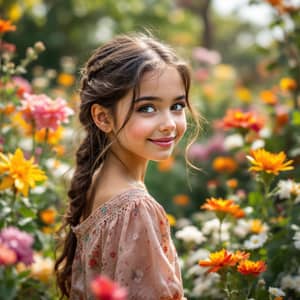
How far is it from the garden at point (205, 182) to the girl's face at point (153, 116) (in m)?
0.34

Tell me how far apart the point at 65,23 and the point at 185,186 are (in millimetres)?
3649

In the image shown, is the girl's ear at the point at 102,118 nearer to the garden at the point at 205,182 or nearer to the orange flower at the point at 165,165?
the garden at the point at 205,182

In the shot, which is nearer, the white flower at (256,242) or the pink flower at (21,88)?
the white flower at (256,242)

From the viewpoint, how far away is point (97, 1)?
688 centimetres

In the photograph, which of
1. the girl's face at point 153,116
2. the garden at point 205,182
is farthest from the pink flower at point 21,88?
the girl's face at point 153,116

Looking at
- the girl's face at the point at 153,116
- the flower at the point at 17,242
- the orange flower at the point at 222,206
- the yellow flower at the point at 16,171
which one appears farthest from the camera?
the orange flower at the point at 222,206

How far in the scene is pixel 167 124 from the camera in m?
1.85

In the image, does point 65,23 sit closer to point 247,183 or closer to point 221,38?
point 247,183

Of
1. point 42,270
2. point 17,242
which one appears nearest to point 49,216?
point 42,270

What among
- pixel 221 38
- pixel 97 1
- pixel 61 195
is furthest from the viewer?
pixel 221 38

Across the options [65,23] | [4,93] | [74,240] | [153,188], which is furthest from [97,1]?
[74,240]

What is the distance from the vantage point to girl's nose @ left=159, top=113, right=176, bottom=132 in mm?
1853

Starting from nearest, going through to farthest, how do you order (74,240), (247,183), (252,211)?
(74,240), (252,211), (247,183)

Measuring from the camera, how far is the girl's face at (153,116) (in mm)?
1847
